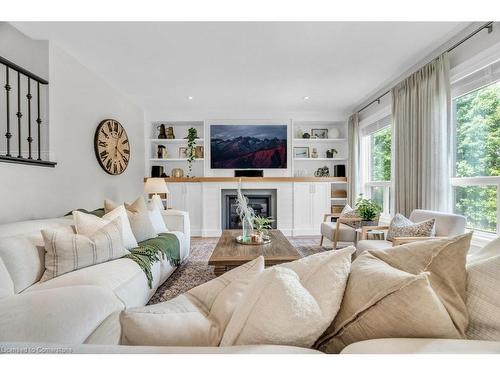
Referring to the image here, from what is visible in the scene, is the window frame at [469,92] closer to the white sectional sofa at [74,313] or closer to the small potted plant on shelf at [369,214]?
the small potted plant on shelf at [369,214]

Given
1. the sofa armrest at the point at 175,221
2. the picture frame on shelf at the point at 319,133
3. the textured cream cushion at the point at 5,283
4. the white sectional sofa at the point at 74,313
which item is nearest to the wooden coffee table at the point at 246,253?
the white sectional sofa at the point at 74,313

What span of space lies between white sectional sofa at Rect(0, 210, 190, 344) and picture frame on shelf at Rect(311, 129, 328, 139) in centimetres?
429

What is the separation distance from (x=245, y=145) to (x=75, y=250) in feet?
13.7

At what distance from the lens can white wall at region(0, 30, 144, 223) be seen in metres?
2.42

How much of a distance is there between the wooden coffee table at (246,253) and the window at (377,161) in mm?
2385

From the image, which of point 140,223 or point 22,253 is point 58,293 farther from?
point 140,223

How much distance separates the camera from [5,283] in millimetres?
1407

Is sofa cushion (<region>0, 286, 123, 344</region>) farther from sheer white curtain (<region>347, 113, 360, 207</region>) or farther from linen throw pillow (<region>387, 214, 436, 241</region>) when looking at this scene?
sheer white curtain (<region>347, 113, 360, 207</region>)

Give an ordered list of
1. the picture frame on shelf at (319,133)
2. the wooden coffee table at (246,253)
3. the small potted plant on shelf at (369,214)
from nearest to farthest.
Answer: the wooden coffee table at (246,253)
the small potted plant on shelf at (369,214)
the picture frame on shelf at (319,133)

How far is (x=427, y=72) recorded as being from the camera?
9.93 ft

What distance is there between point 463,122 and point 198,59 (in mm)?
2890

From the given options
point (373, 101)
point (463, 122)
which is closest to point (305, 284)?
point (463, 122)

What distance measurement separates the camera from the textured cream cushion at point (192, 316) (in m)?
0.68

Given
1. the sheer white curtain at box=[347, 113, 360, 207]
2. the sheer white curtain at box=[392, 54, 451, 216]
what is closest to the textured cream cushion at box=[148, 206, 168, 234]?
the sheer white curtain at box=[392, 54, 451, 216]
